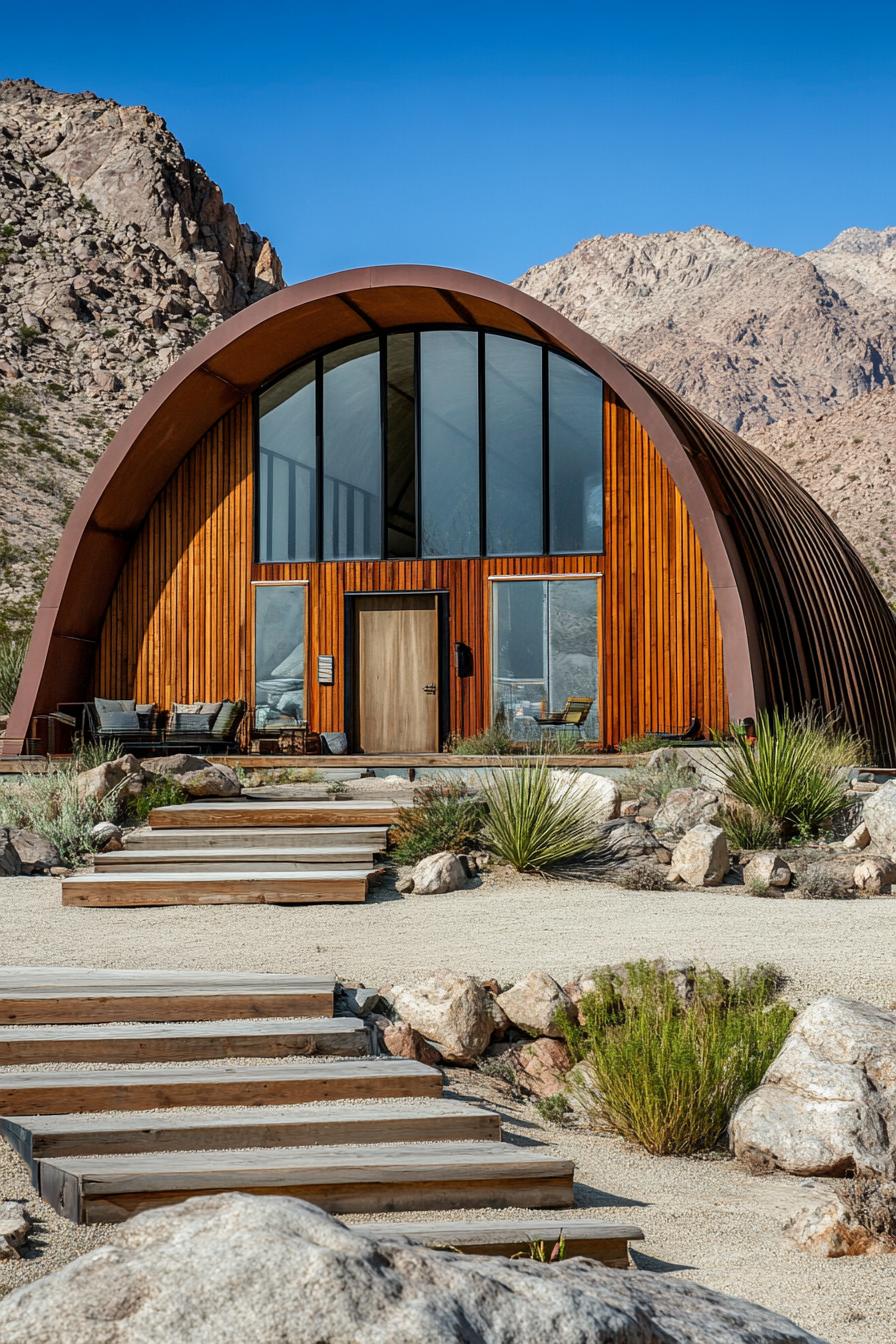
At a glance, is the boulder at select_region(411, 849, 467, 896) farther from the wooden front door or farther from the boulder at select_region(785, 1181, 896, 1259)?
the wooden front door

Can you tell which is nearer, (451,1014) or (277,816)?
(451,1014)

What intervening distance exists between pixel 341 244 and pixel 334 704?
57907 mm

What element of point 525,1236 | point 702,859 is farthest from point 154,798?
point 525,1236

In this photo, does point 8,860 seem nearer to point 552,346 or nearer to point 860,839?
point 860,839

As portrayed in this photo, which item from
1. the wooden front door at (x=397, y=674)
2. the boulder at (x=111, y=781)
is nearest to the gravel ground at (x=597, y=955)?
the boulder at (x=111, y=781)

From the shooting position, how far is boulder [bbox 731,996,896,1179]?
5.32 meters

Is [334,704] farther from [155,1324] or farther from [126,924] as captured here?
[155,1324]

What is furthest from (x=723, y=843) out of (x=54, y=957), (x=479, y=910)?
(x=54, y=957)

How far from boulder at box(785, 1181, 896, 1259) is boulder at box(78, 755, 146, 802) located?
9.08 metres

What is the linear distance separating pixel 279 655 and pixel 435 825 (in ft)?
25.8

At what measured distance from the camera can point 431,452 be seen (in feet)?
60.4

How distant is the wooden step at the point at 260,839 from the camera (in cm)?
1108

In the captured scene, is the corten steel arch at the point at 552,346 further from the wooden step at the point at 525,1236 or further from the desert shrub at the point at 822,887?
the wooden step at the point at 525,1236

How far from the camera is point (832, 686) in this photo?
17.8m
